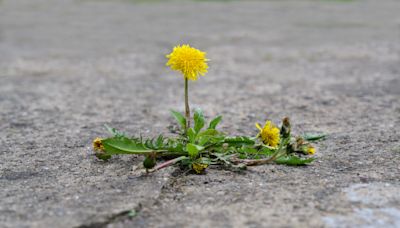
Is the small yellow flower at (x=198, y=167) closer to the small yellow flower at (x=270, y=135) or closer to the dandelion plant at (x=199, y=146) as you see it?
the dandelion plant at (x=199, y=146)

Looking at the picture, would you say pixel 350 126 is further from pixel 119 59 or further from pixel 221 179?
pixel 119 59

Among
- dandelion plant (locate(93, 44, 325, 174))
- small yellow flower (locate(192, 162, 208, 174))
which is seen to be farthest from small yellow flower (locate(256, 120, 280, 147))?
small yellow flower (locate(192, 162, 208, 174))

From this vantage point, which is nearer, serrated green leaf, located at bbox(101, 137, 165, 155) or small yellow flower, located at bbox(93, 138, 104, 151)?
serrated green leaf, located at bbox(101, 137, 165, 155)

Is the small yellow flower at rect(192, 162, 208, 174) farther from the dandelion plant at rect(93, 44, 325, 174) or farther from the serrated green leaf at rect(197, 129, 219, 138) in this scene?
the serrated green leaf at rect(197, 129, 219, 138)

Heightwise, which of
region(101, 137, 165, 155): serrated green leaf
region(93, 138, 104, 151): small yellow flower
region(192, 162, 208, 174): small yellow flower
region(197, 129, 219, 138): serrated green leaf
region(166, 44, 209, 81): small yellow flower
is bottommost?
region(192, 162, 208, 174): small yellow flower

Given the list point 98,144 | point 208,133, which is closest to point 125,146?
point 98,144

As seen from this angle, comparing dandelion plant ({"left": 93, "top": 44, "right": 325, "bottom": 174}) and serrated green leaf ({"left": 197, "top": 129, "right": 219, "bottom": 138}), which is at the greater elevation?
serrated green leaf ({"left": 197, "top": 129, "right": 219, "bottom": 138})

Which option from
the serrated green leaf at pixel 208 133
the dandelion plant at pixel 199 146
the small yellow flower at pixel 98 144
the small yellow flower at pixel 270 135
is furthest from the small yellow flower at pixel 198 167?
the small yellow flower at pixel 98 144

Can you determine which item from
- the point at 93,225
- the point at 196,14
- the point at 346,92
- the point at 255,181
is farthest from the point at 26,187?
the point at 196,14

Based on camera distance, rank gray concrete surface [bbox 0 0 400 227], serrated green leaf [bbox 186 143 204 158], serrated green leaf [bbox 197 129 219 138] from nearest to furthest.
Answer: gray concrete surface [bbox 0 0 400 227] → serrated green leaf [bbox 186 143 204 158] → serrated green leaf [bbox 197 129 219 138]

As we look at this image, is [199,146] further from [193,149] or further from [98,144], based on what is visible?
[98,144]
